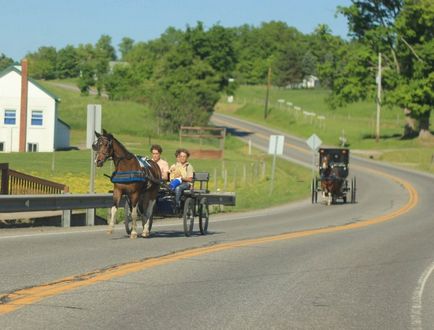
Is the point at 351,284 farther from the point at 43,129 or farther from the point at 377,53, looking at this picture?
the point at 377,53

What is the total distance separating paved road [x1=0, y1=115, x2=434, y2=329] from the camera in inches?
372

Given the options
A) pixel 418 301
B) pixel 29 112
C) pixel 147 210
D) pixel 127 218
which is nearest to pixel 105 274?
Result: pixel 418 301

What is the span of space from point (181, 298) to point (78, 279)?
66.7 inches

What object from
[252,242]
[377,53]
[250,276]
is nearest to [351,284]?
[250,276]

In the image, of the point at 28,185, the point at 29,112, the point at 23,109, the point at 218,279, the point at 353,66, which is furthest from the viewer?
the point at 353,66

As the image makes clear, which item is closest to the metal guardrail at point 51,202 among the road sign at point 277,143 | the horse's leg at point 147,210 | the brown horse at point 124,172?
the brown horse at point 124,172

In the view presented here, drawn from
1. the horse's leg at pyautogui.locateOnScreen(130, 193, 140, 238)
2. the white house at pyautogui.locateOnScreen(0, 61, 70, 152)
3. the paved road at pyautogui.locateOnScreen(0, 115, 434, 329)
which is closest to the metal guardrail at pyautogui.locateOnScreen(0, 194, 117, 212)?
the paved road at pyautogui.locateOnScreen(0, 115, 434, 329)

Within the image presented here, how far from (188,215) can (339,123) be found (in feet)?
315

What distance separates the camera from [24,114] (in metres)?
75.4

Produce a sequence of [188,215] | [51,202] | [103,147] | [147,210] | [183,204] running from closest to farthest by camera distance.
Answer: [103,147] → [147,210] → [183,204] → [188,215] → [51,202]

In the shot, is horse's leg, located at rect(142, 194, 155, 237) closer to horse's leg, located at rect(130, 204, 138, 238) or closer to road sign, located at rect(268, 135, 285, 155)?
horse's leg, located at rect(130, 204, 138, 238)

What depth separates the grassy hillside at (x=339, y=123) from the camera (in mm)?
76750

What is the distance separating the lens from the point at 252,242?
731 inches

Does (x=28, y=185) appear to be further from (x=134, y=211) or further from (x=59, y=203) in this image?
(x=134, y=211)
